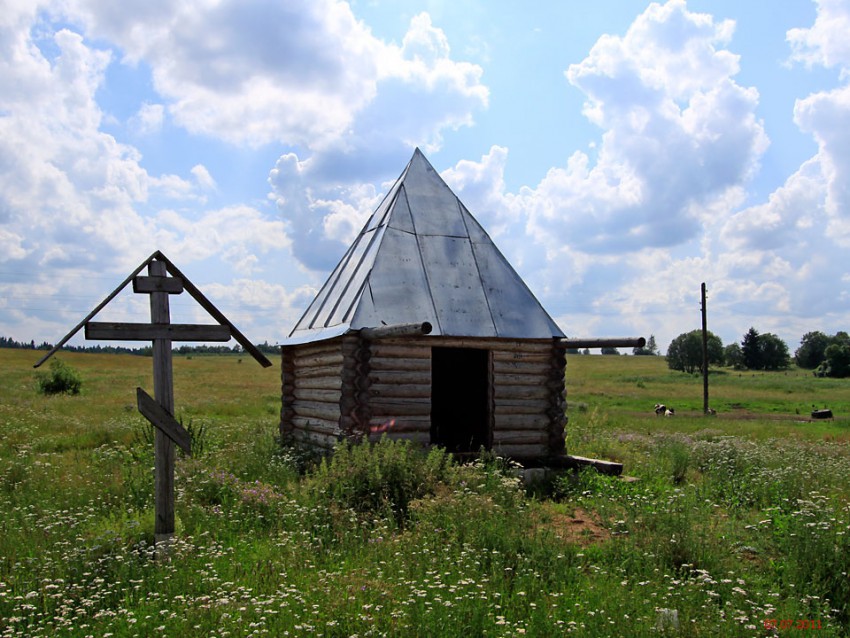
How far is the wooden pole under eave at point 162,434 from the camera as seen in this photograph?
708 centimetres

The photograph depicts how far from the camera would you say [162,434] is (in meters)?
7.15

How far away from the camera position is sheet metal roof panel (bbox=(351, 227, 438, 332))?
11992 millimetres

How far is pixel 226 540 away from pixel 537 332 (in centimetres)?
731

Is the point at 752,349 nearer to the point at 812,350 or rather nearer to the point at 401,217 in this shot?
the point at 812,350

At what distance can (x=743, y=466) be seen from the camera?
1266cm

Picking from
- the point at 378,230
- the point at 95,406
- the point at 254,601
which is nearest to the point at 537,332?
the point at 378,230

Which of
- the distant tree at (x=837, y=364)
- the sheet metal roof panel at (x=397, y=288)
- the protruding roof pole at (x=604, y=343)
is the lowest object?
the distant tree at (x=837, y=364)

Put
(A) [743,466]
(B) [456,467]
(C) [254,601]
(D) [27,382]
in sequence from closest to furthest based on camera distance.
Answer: (C) [254,601] → (B) [456,467] → (A) [743,466] → (D) [27,382]

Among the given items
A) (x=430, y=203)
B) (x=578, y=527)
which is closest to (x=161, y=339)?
(x=578, y=527)

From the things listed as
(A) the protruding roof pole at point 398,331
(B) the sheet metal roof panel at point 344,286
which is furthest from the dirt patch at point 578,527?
(B) the sheet metal roof panel at point 344,286

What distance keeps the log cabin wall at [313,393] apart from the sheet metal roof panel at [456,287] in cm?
201

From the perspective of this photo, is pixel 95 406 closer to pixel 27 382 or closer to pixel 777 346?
pixel 27 382

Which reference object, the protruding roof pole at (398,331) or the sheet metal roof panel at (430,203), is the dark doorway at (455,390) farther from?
the protruding roof pole at (398,331)

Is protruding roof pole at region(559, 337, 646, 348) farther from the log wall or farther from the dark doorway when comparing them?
the dark doorway
